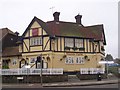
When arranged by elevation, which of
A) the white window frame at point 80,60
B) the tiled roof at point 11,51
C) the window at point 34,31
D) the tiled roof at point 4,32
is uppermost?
the tiled roof at point 4,32

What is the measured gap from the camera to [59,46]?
4678cm

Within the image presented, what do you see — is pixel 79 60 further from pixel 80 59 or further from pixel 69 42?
pixel 69 42

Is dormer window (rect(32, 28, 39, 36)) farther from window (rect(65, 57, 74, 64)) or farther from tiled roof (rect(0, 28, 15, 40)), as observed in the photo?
tiled roof (rect(0, 28, 15, 40))

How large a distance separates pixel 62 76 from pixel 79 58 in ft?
31.9

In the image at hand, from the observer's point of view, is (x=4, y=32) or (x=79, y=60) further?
(x=4, y=32)

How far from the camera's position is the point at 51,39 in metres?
46.0

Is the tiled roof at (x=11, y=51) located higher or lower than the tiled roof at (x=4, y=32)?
lower

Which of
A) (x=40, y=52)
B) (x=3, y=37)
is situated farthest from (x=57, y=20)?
(x=3, y=37)

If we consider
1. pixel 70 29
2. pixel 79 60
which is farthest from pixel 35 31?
pixel 79 60

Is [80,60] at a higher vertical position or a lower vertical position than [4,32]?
lower

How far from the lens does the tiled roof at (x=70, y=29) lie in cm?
4734

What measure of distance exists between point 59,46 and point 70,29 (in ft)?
14.8

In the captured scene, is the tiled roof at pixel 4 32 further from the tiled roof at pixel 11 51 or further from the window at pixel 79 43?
the window at pixel 79 43

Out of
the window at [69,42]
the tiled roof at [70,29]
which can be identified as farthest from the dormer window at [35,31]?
the window at [69,42]
